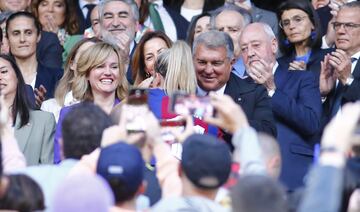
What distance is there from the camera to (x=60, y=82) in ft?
36.1

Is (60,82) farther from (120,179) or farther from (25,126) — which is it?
(120,179)

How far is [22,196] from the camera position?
21.3 ft

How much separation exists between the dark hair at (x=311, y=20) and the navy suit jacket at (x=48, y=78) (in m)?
2.13

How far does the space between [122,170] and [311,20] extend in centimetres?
567

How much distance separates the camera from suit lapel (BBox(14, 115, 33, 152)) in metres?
9.98

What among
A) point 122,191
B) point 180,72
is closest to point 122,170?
point 122,191

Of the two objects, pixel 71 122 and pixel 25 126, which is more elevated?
pixel 71 122

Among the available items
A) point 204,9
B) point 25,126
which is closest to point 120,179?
point 25,126

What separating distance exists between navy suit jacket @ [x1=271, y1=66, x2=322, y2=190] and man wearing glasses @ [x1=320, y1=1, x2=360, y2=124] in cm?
48

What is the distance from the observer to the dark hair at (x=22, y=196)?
255 inches

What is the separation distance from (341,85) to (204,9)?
2.74 metres

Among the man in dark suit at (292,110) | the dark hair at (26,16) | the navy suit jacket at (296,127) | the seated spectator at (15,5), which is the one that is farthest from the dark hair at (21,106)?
the seated spectator at (15,5)

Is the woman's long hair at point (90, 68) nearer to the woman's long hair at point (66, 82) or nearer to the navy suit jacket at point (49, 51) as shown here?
the woman's long hair at point (66, 82)

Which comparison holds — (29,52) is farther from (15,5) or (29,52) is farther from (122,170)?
(122,170)
